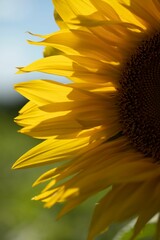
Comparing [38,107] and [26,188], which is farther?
[26,188]

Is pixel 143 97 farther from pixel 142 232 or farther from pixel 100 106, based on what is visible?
pixel 142 232

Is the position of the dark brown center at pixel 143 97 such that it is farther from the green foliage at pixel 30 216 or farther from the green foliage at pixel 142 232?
the green foliage at pixel 30 216

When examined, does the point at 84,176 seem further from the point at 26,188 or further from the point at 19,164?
the point at 26,188

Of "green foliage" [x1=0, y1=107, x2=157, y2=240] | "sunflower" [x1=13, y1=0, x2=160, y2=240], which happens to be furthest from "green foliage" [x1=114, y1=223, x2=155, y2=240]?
"green foliage" [x1=0, y1=107, x2=157, y2=240]

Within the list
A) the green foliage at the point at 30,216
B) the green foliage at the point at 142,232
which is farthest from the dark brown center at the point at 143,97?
the green foliage at the point at 30,216

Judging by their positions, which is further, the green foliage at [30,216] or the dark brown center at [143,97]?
the green foliage at [30,216]

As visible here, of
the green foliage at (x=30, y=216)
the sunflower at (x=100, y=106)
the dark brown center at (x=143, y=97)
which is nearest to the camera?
the sunflower at (x=100, y=106)

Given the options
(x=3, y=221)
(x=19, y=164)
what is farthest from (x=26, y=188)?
(x=19, y=164)

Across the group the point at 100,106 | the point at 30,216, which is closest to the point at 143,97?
the point at 100,106
